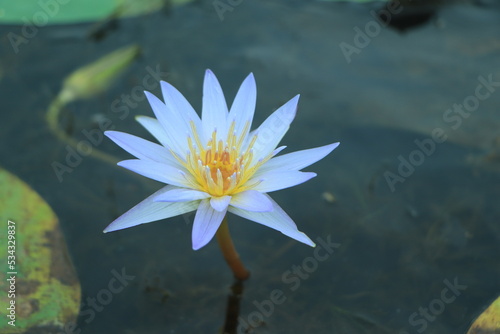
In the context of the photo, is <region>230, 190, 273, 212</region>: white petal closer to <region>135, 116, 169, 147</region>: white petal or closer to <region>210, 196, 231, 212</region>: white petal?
<region>210, 196, 231, 212</region>: white petal

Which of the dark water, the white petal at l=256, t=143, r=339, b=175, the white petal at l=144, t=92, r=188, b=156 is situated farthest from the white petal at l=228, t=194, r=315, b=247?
the dark water

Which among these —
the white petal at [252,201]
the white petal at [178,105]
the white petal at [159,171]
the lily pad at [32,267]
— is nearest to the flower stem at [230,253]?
the white petal at [252,201]

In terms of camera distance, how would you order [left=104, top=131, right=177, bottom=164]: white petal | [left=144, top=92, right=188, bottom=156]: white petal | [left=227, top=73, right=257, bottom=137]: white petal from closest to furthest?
[left=104, top=131, right=177, bottom=164]: white petal < [left=144, top=92, right=188, bottom=156]: white petal < [left=227, top=73, right=257, bottom=137]: white petal

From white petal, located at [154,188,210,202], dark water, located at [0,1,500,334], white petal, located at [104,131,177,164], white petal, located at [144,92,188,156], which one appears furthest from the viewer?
dark water, located at [0,1,500,334]

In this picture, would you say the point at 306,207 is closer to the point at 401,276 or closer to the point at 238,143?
the point at 401,276

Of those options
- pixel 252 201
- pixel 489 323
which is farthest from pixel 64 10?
pixel 489 323

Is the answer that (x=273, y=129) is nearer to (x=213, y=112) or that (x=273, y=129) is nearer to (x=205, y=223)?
(x=213, y=112)
